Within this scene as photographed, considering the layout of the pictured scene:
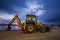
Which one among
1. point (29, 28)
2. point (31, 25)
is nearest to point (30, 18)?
point (31, 25)

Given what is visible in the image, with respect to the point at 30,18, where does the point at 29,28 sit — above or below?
below

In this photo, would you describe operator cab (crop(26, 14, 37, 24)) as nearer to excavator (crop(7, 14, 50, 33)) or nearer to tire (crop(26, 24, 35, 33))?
excavator (crop(7, 14, 50, 33))

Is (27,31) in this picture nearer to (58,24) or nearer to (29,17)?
(29,17)

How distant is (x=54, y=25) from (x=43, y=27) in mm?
10533

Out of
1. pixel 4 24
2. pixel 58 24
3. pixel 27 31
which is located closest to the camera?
Answer: pixel 27 31

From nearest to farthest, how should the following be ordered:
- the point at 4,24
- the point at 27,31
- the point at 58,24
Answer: the point at 27,31 < the point at 4,24 < the point at 58,24

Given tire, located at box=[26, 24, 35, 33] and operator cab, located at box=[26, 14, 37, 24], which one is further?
operator cab, located at box=[26, 14, 37, 24]

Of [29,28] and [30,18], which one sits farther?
[30,18]

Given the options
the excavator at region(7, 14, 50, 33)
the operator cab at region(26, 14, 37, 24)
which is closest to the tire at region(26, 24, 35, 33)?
the excavator at region(7, 14, 50, 33)

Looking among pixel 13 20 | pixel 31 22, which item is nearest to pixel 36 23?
pixel 31 22

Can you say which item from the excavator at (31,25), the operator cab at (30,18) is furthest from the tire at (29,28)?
the operator cab at (30,18)

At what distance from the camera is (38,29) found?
56.0 feet

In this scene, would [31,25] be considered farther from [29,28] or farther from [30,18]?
[30,18]

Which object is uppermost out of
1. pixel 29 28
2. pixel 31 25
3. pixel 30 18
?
pixel 30 18
